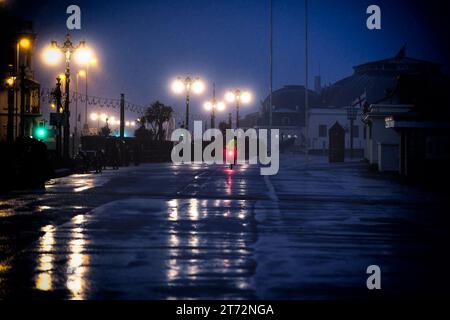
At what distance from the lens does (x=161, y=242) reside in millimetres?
12227

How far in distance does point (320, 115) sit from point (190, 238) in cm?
10768

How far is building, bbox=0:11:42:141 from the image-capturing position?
6800 cm

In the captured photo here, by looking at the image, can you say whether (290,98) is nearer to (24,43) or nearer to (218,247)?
(24,43)

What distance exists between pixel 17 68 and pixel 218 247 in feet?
205

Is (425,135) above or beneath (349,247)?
above

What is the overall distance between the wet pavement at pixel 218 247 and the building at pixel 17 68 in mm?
48397

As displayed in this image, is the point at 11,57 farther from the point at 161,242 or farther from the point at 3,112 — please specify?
the point at 161,242

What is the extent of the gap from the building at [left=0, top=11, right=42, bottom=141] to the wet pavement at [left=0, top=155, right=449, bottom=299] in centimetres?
4840

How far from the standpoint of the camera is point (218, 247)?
11727 millimetres

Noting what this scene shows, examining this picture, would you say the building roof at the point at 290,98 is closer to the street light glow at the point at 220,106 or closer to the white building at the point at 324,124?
the white building at the point at 324,124

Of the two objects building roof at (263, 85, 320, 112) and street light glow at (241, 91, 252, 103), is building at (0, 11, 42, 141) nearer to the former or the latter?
street light glow at (241, 91, 252, 103)

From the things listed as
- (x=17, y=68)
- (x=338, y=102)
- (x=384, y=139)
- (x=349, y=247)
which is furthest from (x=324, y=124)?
(x=349, y=247)

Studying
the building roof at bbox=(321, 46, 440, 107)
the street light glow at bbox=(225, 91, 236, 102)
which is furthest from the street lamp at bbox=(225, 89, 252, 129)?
the building roof at bbox=(321, 46, 440, 107)
